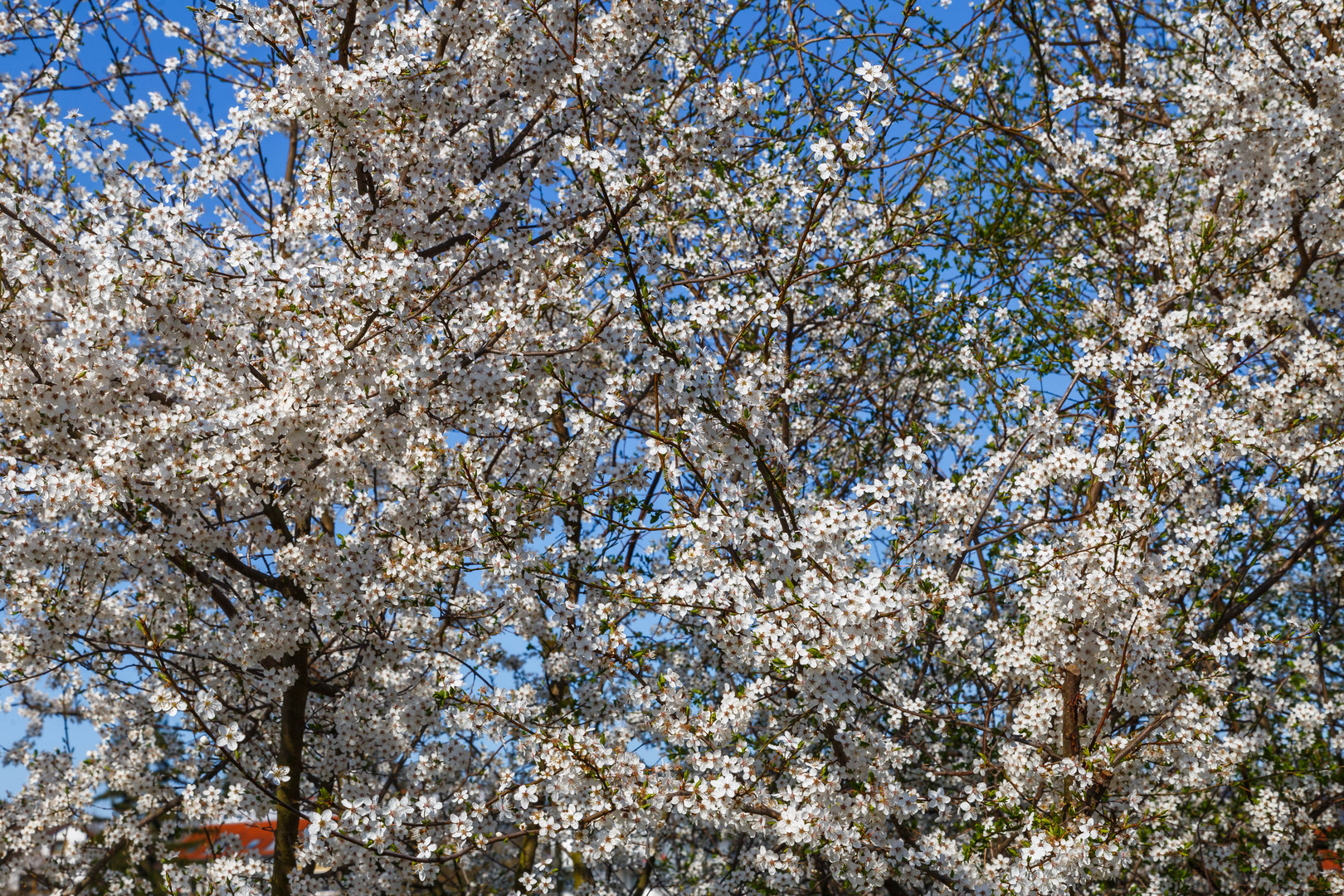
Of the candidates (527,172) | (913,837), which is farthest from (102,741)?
(913,837)

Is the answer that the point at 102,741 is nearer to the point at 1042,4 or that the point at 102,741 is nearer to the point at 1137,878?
the point at 1137,878

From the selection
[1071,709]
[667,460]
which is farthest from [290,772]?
[1071,709]

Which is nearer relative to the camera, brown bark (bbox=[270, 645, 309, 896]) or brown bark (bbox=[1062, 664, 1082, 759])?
brown bark (bbox=[1062, 664, 1082, 759])

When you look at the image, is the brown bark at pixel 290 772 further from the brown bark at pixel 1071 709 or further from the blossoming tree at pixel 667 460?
the brown bark at pixel 1071 709

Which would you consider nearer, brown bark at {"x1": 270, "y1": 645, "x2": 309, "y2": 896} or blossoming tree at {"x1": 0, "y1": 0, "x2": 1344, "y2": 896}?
blossoming tree at {"x1": 0, "y1": 0, "x2": 1344, "y2": 896}

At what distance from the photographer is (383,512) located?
7953 mm

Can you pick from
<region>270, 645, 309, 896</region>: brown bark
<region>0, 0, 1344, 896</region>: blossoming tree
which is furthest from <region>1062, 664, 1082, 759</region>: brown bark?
<region>270, 645, 309, 896</region>: brown bark

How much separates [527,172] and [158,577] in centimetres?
438

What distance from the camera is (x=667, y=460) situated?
5.64m

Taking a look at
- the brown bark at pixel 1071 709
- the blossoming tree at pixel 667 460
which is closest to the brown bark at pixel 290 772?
the blossoming tree at pixel 667 460

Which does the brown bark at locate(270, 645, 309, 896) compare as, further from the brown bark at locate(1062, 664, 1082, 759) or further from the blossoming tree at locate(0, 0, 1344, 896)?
the brown bark at locate(1062, 664, 1082, 759)

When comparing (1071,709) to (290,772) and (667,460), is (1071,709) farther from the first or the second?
(290,772)

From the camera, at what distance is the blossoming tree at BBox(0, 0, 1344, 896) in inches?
231

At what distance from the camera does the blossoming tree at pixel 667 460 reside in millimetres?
5855
